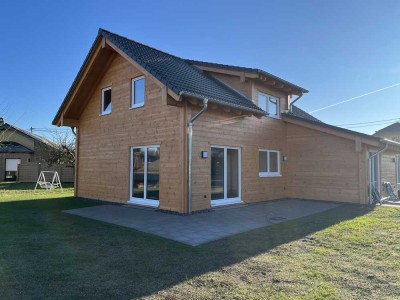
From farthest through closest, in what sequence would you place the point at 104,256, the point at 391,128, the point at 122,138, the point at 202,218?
the point at 391,128
the point at 122,138
the point at 202,218
the point at 104,256

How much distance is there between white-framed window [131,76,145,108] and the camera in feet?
36.5

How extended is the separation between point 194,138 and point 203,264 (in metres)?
5.24

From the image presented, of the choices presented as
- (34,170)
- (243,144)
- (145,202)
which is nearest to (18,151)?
(34,170)

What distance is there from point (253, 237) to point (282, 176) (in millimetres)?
7752

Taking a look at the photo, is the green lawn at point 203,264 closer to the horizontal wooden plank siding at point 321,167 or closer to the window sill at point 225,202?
the window sill at point 225,202

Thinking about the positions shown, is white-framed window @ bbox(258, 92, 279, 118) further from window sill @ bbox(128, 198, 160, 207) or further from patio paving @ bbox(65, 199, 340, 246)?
window sill @ bbox(128, 198, 160, 207)

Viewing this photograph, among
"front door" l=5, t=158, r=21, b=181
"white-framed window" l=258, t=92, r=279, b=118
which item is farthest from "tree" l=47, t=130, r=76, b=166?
"white-framed window" l=258, t=92, r=279, b=118

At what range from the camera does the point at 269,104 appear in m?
13.5

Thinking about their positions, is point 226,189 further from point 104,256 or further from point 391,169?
point 391,169

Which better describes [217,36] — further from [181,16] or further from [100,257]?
[100,257]

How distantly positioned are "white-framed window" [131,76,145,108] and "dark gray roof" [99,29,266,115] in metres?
0.97

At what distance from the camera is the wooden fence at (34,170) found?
27.5 m

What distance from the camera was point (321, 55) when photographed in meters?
15.1

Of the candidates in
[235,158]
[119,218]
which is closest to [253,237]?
[119,218]
